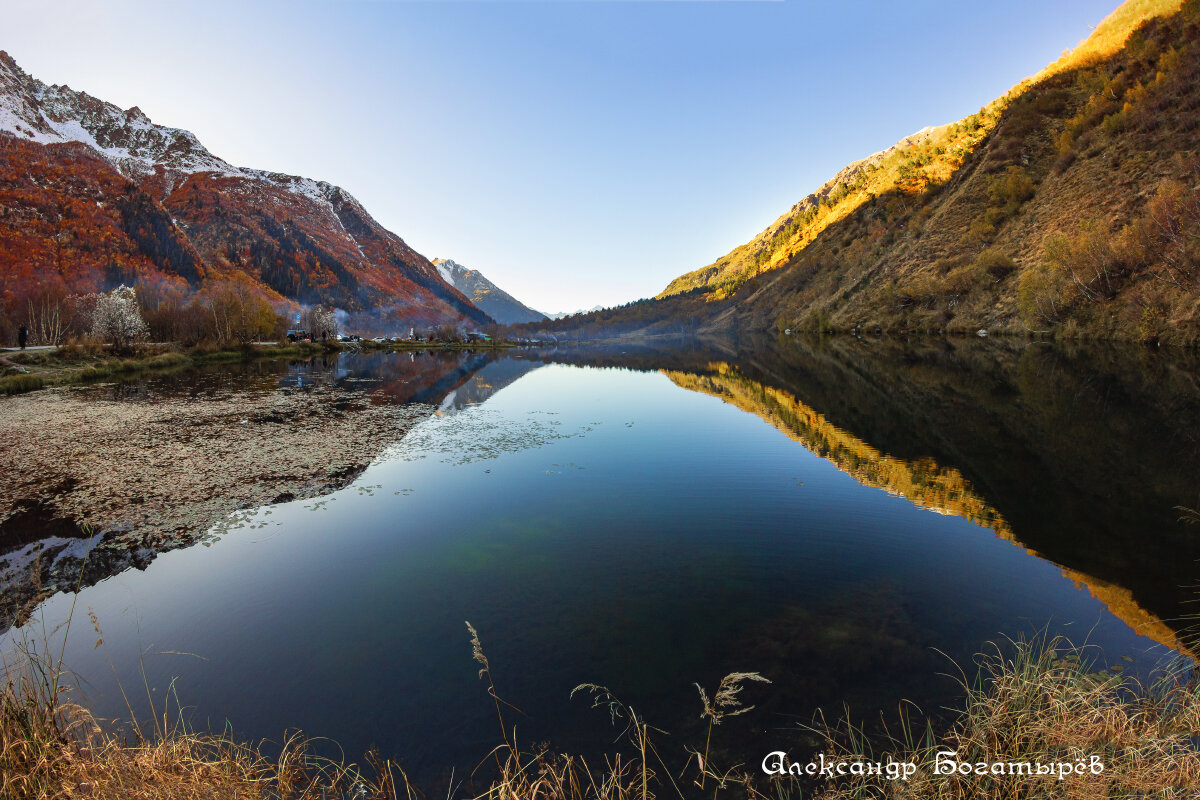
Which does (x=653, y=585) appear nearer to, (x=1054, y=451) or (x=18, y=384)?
(x=1054, y=451)

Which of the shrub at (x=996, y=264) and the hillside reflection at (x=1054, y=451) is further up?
the shrub at (x=996, y=264)

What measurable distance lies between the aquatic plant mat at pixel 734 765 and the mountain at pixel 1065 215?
58.1m

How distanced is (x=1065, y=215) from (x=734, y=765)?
91.4m

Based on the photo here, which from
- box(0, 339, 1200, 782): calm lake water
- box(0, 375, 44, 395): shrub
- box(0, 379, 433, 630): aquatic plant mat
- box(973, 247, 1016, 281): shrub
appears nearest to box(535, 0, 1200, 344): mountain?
box(973, 247, 1016, 281): shrub

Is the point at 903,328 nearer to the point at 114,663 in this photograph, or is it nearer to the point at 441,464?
the point at 441,464

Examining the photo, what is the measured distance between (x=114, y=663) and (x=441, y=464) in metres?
11.4

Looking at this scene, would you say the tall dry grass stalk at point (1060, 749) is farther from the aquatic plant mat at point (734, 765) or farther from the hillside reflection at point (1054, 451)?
the hillside reflection at point (1054, 451)

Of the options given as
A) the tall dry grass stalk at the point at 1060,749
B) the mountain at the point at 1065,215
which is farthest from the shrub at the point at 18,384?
the mountain at the point at 1065,215

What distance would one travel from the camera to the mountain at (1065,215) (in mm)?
46438

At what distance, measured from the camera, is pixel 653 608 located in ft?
28.4

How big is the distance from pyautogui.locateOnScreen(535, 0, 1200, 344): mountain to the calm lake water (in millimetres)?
41189

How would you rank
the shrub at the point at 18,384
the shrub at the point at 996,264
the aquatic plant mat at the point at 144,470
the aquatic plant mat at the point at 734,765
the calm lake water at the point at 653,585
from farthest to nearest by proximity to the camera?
the shrub at the point at 996,264 < the shrub at the point at 18,384 < the aquatic plant mat at the point at 144,470 < the calm lake water at the point at 653,585 < the aquatic plant mat at the point at 734,765

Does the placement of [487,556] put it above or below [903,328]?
below

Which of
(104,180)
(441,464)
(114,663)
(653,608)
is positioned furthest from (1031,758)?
(104,180)
